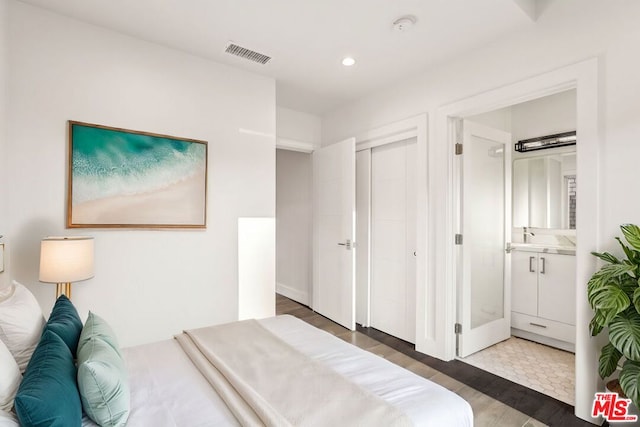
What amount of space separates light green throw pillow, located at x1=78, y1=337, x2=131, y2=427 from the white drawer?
3.60 m

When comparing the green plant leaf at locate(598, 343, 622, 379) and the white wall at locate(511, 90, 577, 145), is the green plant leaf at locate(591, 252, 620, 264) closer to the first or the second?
the green plant leaf at locate(598, 343, 622, 379)

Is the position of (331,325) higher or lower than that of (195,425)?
lower

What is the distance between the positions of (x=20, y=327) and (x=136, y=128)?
1.72 metres

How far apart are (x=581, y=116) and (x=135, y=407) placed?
2.85m

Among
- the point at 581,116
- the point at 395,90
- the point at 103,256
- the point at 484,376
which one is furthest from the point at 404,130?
the point at 103,256

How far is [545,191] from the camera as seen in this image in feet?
11.7

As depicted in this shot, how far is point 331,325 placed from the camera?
3775 millimetres

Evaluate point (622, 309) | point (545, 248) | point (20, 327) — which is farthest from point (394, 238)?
point (20, 327)

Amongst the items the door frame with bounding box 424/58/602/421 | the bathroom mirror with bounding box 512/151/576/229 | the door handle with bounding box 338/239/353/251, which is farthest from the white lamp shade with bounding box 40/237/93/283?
the bathroom mirror with bounding box 512/151/576/229

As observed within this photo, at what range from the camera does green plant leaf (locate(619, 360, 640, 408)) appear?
155 cm

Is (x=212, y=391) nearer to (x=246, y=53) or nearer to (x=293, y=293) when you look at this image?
(x=246, y=53)

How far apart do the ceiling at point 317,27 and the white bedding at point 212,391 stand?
7.14 feet

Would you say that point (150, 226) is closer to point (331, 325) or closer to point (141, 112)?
point (141, 112)

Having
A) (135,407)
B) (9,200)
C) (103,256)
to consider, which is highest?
(9,200)
